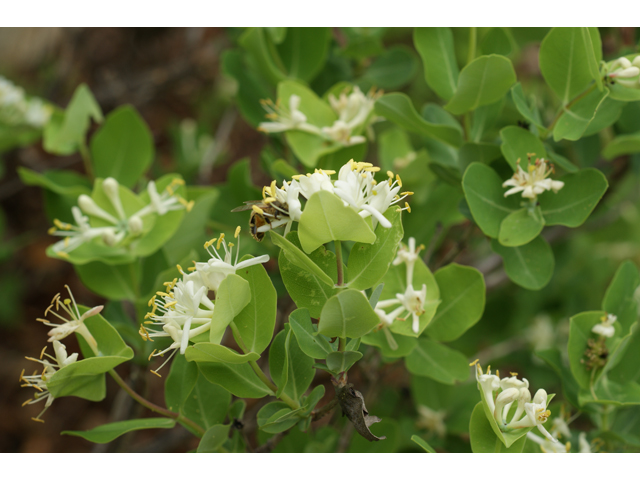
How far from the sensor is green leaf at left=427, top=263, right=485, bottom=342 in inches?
39.4

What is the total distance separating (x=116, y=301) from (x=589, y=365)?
1062 mm

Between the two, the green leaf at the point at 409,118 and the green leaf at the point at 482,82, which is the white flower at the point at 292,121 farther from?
the green leaf at the point at 482,82

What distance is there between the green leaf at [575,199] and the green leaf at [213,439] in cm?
70

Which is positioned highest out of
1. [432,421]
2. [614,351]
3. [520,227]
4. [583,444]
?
[520,227]

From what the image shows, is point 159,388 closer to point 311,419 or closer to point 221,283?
point 311,419

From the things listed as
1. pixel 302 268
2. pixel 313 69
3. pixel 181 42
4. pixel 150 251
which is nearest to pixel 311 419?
pixel 302 268

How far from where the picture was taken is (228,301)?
77 cm

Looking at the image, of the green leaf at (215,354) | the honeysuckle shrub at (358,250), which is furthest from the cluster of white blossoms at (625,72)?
the green leaf at (215,354)

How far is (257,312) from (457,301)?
1.29ft

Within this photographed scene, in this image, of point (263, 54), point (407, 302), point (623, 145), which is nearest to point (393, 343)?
point (407, 302)

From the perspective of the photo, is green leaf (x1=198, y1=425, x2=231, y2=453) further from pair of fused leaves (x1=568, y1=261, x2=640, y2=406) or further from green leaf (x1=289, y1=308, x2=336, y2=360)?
pair of fused leaves (x1=568, y1=261, x2=640, y2=406)

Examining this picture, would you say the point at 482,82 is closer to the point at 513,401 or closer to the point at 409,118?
the point at 409,118

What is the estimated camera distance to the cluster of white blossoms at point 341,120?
3.92 feet

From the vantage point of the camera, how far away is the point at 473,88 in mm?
1021
